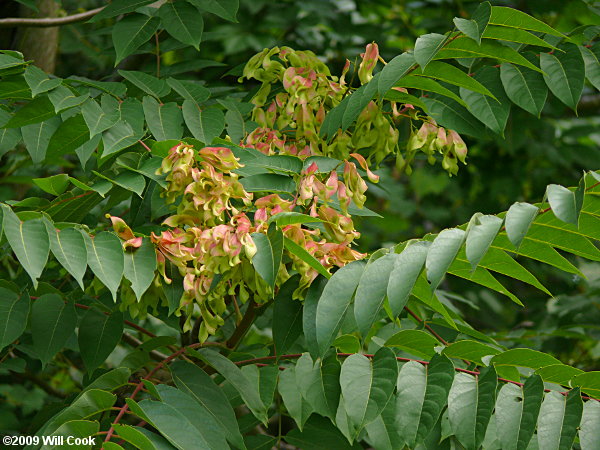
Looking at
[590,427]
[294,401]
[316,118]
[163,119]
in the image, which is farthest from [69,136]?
[590,427]

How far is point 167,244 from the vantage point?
1475 millimetres

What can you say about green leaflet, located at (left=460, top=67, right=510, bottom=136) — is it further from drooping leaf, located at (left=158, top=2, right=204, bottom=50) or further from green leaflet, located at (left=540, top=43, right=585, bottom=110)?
drooping leaf, located at (left=158, top=2, right=204, bottom=50)

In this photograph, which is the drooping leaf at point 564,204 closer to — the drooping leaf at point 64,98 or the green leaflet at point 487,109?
the green leaflet at point 487,109

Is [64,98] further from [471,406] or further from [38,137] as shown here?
[471,406]

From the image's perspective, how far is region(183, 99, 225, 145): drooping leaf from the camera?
1.85m

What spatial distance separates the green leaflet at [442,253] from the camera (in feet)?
4.15

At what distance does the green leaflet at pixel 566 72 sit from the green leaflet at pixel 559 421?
0.74 meters

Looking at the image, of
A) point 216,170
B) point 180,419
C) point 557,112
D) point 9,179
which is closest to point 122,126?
point 216,170

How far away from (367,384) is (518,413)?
11.4 inches

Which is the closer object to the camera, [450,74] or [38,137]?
[450,74]

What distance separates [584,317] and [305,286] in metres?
2.19

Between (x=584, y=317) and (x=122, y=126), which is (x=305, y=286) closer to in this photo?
(x=122, y=126)

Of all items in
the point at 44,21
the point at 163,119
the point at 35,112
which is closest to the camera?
the point at 35,112

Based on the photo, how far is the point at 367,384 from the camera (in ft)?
4.58
